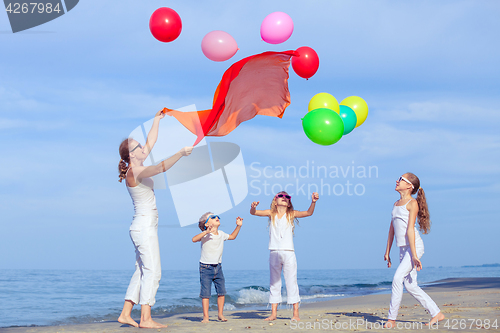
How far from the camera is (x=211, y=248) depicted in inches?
231

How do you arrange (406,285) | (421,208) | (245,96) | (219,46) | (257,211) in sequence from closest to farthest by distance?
(406,285), (421,208), (257,211), (219,46), (245,96)

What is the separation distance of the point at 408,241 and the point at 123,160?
3479 mm

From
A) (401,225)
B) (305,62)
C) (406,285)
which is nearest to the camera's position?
(406,285)

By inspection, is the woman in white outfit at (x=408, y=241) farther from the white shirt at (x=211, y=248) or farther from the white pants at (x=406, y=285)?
the white shirt at (x=211, y=248)

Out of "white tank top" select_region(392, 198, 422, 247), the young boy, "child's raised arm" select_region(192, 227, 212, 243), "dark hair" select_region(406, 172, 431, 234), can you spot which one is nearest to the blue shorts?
the young boy

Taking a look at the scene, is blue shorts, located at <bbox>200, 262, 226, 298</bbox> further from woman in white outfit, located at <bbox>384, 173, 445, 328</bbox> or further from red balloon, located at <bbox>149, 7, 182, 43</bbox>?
red balloon, located at <bbox>149, 7, 182, 43</bbox>

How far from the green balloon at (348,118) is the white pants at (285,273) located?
2.17 m

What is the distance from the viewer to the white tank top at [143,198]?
4820 mm

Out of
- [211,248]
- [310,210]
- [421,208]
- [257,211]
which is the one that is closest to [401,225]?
[421,208]

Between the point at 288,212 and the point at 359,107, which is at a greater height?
the point at 359,107

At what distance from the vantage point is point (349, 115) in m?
6.61

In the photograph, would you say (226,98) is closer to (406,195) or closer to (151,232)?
(151,232)

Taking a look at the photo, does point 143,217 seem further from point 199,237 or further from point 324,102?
point 324,102

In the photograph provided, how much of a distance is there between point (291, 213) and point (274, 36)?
8.43 ft
